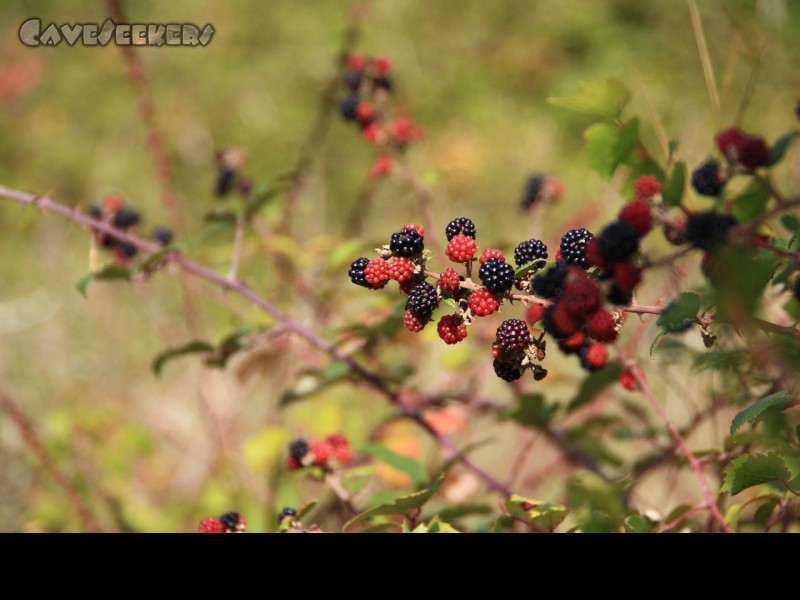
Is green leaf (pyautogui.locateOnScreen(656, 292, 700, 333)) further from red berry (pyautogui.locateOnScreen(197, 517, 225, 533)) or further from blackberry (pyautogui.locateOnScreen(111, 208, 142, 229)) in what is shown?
blackberry (pyautogui.locateOnScreen(111, 208, 142, 229))

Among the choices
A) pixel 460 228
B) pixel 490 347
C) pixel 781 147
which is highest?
pixel 490 347

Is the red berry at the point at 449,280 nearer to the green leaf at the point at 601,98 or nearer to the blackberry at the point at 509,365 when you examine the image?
the blackberry at the point at 509,365

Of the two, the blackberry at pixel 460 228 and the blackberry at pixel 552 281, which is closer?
the blackberry at pixel 552 281

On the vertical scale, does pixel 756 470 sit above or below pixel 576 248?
below

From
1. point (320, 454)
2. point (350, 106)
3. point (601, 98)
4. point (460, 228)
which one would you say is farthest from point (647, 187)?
point (350, 106)

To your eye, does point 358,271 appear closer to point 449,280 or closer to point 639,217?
point 449,280

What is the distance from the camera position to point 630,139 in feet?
3.93

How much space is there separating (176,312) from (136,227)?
83.1 inches

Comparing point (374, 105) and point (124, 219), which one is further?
point (374, 105)

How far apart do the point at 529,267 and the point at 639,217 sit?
6.6 inches

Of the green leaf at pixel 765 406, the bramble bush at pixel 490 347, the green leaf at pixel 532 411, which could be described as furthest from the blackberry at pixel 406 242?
the green leaf at pixel 532 411

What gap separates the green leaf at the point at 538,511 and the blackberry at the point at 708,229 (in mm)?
417

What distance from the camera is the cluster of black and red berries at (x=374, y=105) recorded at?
6.36ft

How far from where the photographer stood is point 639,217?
0.86 m
